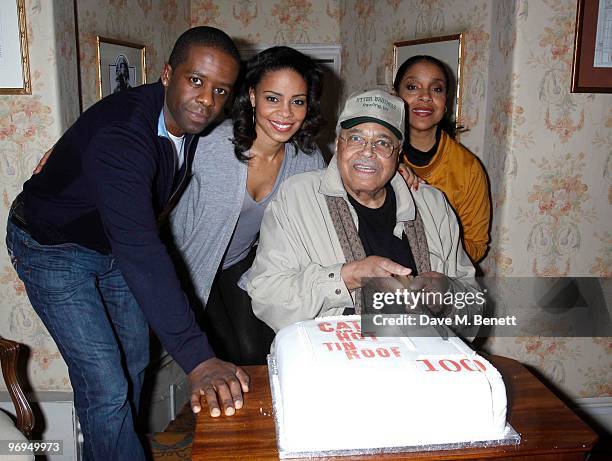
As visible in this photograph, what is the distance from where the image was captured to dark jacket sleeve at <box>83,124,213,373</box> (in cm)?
109

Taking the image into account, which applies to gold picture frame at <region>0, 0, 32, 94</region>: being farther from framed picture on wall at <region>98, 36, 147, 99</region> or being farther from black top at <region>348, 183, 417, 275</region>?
black top at <region>348, 183, 417, 275</region>

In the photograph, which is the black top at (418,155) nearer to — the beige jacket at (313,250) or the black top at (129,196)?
the beige jacket at (313,250)

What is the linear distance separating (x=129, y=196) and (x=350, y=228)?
2.08 ft

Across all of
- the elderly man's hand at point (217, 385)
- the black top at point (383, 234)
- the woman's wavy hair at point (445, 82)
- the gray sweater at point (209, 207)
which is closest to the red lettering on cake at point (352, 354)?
the elderly man's hand at point (217, 385)

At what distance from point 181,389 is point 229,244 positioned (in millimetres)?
1376

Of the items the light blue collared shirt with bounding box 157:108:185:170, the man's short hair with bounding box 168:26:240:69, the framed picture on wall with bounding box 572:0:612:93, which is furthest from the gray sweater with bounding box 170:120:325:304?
the framed picture on wall with bounding box 572:0:612:93

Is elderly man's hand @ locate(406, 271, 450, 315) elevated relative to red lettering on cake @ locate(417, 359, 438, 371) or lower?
elevated

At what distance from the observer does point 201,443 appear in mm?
892

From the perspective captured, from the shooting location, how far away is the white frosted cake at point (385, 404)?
0.82 meters

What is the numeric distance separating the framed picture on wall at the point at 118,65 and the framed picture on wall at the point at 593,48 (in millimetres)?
1937

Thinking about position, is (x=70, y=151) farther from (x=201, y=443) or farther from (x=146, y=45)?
(x=146, y=45)

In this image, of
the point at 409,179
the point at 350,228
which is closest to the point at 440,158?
the point at 409,179

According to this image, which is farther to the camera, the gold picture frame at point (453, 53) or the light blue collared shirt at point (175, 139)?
the gold picture frame at point (453, 53)

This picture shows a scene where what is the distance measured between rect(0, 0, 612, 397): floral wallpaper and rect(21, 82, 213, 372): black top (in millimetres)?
681
